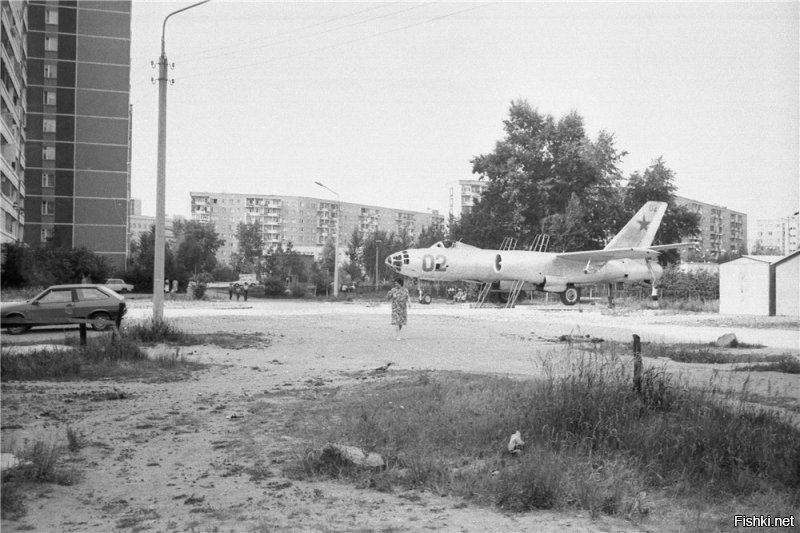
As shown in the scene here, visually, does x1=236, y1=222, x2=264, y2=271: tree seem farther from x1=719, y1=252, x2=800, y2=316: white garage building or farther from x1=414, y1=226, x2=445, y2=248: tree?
x1=719, y1=252, x2=800, y2=316: white garage building

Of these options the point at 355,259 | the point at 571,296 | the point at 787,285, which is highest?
the point at 355,259

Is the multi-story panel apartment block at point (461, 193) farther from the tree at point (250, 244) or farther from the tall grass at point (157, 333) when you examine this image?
the tall grass at point (157, 333)

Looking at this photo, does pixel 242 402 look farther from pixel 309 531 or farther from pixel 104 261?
pixel 104 261

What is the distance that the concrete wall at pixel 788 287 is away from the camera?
30406 millimetres

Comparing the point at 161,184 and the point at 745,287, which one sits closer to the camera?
the point at 161,184

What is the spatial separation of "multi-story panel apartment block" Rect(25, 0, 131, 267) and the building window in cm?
8

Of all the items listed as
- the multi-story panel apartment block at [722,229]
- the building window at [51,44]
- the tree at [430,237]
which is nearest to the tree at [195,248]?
the building window at [51,44]

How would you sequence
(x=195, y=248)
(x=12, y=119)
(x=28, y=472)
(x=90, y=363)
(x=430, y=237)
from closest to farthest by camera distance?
(x=28, y=472) < (x=90, y=363) < (x=12, y=119) < (x=430, y=237) < (x=195, y=248)

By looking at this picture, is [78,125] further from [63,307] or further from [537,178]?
[63,307]

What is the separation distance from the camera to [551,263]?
125ft

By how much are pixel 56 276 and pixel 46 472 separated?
47235mm

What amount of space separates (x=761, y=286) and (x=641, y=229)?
10.1 meters

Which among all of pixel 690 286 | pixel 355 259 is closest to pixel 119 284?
pixel 355 259

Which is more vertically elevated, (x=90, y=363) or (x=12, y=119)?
(x=12, y=119)
